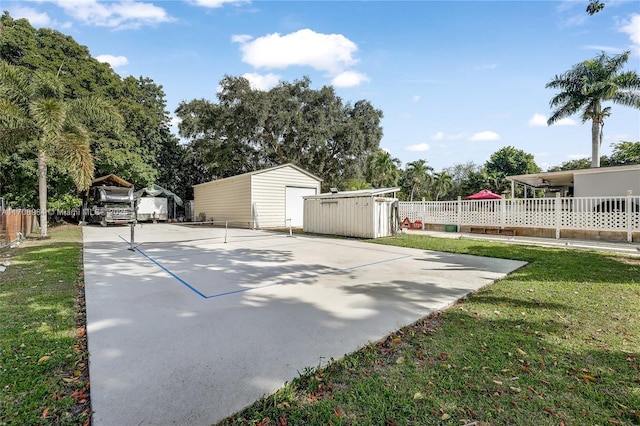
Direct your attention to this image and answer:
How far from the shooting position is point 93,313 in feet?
11.4

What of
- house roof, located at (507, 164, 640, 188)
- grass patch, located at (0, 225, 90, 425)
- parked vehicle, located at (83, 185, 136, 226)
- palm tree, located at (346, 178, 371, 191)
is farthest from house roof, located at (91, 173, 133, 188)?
house roof, located at (507, 164, 640, 188)

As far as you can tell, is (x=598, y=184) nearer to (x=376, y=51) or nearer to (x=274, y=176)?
(x=376, y=51)

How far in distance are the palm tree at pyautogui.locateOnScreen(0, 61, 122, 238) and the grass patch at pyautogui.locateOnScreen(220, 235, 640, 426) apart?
38.7ft

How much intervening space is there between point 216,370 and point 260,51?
13.3 metres

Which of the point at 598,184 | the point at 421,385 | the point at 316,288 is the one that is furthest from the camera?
the point at 598,184

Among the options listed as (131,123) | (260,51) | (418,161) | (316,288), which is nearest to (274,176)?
(260,51)

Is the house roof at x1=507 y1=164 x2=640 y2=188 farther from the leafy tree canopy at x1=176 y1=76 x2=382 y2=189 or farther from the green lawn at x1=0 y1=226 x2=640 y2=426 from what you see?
the leafy tree canopy at x1=176 y1=76 x2=382 y2=189

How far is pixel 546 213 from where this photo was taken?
11078mm

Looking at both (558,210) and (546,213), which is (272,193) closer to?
(546,213)

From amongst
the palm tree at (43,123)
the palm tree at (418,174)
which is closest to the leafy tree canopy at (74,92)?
the palm tree at (43,123)

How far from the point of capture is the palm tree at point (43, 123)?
989 cm

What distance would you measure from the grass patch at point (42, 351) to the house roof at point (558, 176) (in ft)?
53.1

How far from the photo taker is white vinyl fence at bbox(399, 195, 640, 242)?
31.4 ft

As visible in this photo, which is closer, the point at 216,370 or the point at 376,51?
the point at 216,370
